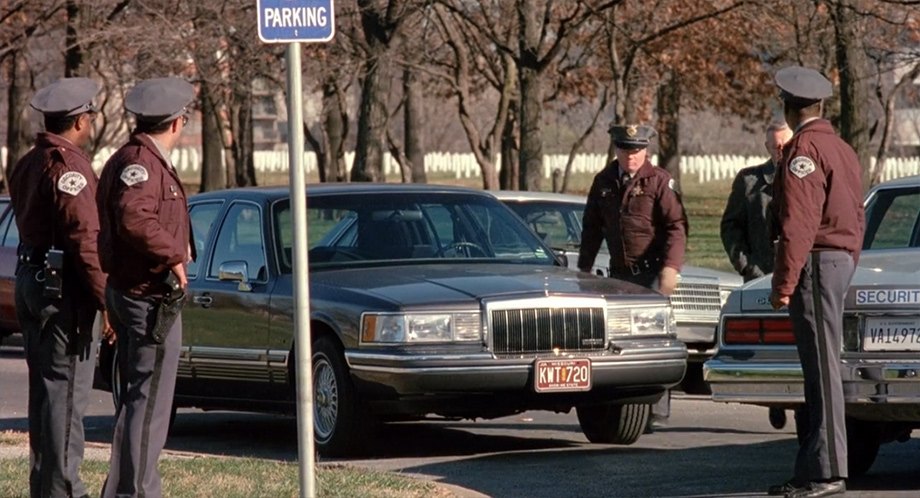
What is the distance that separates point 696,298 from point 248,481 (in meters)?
5.74

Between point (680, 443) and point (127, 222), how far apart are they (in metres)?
4.77

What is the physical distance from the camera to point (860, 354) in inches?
325

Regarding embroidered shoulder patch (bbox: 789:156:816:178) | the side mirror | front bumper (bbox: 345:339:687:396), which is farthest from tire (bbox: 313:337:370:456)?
embroidered shoulder patch (bbox: 789:156:816:178)

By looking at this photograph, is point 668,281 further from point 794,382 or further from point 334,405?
point 794,382

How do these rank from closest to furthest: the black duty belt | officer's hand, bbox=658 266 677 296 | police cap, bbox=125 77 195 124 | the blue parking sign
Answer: the blue parking sign < police cap, bbox=125 77 195 124 < the black duty belt < officer's hand, bbox=658 266 677 296

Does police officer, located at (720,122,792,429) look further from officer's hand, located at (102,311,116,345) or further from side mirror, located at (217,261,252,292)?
officer's hand, located at (102,311,116,345)

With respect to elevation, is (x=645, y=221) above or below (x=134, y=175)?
below

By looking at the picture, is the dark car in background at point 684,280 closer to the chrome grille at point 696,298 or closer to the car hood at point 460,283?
the chrome grille at point 696,298

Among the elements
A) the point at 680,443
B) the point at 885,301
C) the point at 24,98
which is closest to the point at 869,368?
the point at 885,301

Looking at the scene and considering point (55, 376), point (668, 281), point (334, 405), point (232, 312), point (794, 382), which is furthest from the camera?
point (668, 281)

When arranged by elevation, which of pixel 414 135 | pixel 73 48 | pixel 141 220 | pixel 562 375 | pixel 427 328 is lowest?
pixel 562 375

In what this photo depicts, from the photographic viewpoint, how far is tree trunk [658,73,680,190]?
144 ft

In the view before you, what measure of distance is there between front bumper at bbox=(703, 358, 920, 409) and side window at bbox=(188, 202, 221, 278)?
13.8 feet

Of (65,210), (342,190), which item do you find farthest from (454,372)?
(65,210)
